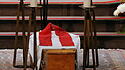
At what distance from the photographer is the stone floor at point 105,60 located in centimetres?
345

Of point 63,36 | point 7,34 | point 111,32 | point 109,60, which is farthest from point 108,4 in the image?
point 63,36

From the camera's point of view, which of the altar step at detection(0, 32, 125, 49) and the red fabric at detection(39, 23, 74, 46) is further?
the altar step at detection(0, 32, 125, 49)

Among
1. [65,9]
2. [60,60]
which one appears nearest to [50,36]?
[60,60]

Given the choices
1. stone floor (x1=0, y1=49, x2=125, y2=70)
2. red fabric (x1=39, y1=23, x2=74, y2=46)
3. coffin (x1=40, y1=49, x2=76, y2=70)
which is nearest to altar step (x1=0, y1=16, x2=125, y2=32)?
stone floor (x1=0, y1=49, x2=125, y2=70)

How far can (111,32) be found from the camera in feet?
16.4

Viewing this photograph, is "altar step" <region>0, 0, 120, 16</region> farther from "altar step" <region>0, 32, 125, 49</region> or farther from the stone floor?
the stone floor

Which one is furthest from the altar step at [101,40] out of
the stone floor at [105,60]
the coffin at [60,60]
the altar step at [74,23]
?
the coffin at [60,60]

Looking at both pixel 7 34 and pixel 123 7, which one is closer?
pixel 123 7

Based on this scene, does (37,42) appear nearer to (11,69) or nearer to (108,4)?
(11,69)

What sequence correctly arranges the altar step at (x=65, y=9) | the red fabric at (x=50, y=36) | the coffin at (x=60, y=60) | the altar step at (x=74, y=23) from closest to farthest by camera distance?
1. the coffin at (x=60, y=60)
2. the red fabric at (x=50, y=36)
3. the altar step at (x=74, y=23)
4. the altar step at (x=65, y=9)

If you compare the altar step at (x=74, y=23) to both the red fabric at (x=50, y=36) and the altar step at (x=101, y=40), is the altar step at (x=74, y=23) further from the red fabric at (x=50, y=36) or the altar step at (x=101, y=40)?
the red fabric at (x=50, y=36)

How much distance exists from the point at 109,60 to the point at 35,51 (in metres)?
1.47

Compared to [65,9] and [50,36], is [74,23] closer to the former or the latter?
[65,9]

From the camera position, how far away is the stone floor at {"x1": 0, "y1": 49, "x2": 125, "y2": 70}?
136 inches
